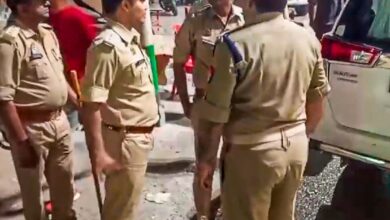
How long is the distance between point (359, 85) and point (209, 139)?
158 centimetres

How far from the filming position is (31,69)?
12.4 feet

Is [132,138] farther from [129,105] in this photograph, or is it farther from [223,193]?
[223,193]

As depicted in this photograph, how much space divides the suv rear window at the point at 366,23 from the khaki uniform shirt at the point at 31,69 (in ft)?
6.32

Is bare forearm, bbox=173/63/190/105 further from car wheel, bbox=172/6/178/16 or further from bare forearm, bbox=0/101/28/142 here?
car wheel, bbox=172/6/178/16

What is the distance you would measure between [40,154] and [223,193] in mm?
1288

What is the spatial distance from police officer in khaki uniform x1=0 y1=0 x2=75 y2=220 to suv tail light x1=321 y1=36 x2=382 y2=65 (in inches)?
70.0

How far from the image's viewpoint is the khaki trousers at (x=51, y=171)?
3961 mm

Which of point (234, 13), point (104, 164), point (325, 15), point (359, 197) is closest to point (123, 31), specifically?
point (104, 164)

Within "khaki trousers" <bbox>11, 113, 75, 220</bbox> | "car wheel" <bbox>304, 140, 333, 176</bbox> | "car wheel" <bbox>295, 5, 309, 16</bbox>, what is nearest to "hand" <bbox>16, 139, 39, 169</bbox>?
"khaki trousers" <bbox>11, 113, 75, 220</bbox>

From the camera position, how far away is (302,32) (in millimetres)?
3094

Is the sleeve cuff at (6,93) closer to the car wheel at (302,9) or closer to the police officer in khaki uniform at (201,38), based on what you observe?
the police officer in khaki uniform at (201,38)

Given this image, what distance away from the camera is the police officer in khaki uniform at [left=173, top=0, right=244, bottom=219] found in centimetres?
406

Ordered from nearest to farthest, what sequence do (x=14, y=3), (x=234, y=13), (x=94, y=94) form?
(x=94, y=94), (x=14, y=3), (x=234, y=13)

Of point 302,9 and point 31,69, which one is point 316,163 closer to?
Result: point 31,69
